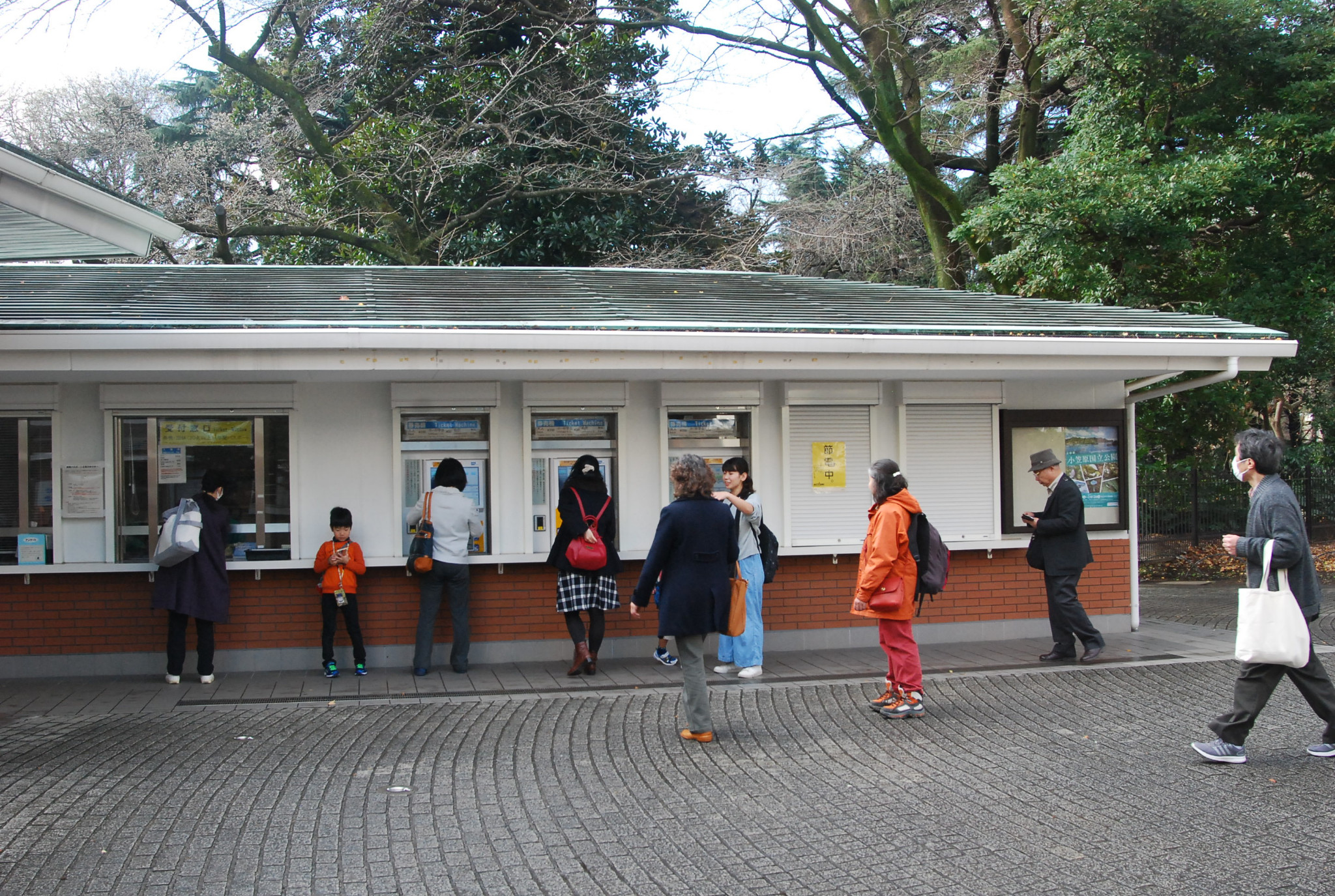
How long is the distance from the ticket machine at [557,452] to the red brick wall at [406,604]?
407 mm

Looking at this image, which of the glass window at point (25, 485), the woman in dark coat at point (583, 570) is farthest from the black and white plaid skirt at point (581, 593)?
the glass window at point (25, 485)

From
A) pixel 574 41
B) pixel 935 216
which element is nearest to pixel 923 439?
pixel 935 216

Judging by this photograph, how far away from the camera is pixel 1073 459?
389 inches

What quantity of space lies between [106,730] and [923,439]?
663 centimetres

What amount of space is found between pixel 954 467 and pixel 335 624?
536 cm

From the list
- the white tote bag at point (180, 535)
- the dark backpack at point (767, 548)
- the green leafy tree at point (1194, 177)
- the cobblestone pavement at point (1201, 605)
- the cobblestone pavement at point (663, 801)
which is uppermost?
the green leafy tree at point (1194, 177)

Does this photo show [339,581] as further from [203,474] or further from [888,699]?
[888,699]

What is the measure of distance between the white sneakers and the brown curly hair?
7.17 ft

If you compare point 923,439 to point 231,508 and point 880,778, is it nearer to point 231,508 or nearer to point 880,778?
point 880,778

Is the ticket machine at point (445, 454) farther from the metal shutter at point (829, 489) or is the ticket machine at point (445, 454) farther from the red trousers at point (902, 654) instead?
the red trousers at point (902, 654)

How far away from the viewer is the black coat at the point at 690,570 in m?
6.15

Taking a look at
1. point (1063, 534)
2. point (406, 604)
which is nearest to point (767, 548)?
point (1063, 534)

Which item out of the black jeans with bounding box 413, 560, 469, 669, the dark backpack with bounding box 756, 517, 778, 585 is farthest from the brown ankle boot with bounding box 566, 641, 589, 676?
the dark backpack with bounding box 756, 517, 778, 585

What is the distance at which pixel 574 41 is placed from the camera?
1919 cm
